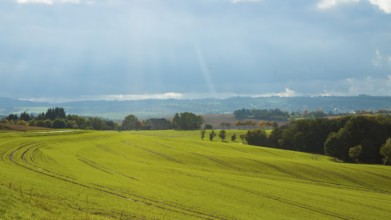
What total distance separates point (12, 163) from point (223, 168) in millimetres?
38964

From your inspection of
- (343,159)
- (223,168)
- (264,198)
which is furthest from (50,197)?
(343,159)

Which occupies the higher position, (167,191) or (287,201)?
(167,191)

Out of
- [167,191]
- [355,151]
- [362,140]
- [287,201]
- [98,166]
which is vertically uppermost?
[362,140]

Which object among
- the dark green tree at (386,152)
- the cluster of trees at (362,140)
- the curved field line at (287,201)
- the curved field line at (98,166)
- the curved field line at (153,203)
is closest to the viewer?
the curved field line at (153,203)

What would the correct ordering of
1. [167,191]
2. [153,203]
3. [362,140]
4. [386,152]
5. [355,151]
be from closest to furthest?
[153,203] → [167,191] → [386,152] → [355,151] → [362,140]

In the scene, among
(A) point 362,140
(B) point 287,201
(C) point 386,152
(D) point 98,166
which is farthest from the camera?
(A) point 362,140

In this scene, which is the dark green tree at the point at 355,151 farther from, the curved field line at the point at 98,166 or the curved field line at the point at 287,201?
the curved field line at the point at 98,166

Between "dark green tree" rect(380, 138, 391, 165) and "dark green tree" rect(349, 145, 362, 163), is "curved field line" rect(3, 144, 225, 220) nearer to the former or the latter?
"dark green tree" rect(380, 138, 391, 165)

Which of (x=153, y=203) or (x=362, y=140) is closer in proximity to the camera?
(x=153, y=203)

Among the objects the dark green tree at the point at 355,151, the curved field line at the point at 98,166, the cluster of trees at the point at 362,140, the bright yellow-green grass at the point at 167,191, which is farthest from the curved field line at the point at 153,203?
the dark green tree at the point at 355,151

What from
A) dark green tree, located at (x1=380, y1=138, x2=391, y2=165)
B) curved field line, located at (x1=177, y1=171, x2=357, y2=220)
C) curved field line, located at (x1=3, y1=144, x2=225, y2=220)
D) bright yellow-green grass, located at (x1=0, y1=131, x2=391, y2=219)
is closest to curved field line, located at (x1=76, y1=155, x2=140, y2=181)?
bright yellow-green grass, located at (x1=0, y1=131, x2=391, y2=219)

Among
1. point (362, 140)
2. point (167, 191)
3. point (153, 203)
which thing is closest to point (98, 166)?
point (167, 191)

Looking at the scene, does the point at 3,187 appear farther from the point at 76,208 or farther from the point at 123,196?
the point at 123,196

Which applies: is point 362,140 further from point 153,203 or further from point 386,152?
point 153,203
